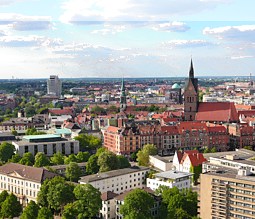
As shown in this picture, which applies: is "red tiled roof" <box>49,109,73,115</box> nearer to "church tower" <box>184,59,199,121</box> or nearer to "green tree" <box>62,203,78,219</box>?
"church tower" <box>184,59,199,121</box>

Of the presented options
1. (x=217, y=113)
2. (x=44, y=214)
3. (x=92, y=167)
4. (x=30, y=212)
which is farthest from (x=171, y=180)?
(x=217, y=113)

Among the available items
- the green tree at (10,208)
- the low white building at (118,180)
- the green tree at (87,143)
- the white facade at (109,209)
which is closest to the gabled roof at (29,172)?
the low white building at (118,180)

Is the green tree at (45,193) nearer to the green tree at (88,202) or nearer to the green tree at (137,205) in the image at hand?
the green tree at (88,202)

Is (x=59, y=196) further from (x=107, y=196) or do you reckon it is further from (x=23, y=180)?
(x=23, y=180)

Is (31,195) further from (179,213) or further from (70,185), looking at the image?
(179,213)

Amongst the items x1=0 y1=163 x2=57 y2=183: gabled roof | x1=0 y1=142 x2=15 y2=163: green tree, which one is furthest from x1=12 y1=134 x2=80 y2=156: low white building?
x1=0 y1=163 x2=57 y2=183: gabled roof

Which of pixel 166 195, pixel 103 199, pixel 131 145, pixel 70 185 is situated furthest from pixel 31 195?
pixel 131 145
